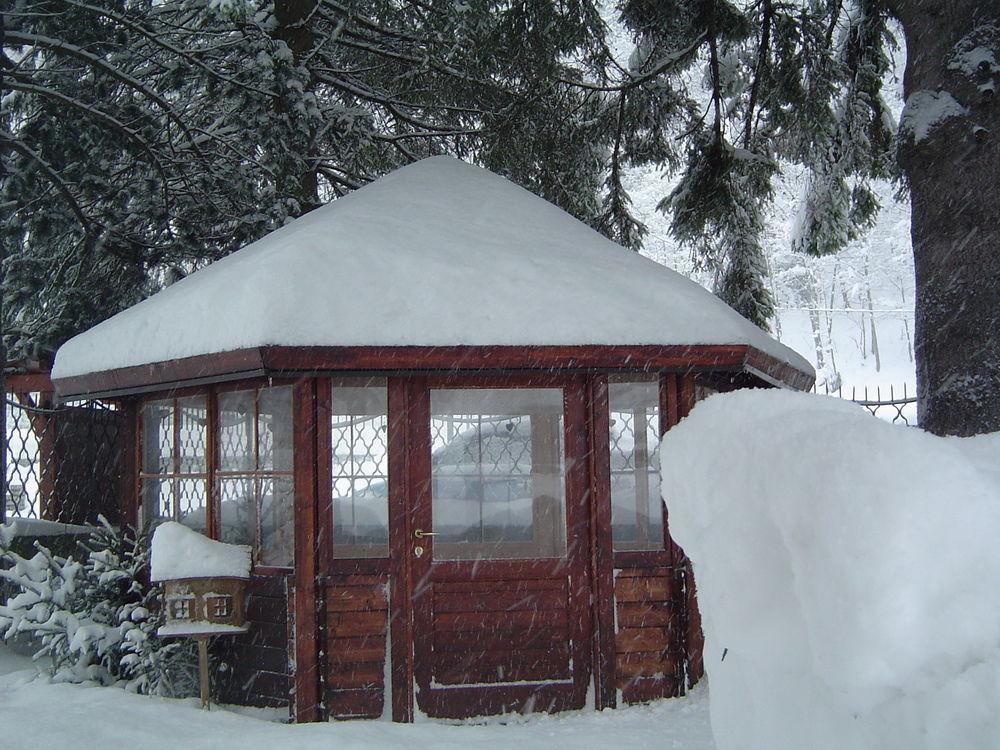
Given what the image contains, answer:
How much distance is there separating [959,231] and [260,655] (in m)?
5.24

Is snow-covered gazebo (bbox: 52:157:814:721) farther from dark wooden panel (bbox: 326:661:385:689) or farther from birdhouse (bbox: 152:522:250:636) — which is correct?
birdhouse (bbox: 152:522:250:636)

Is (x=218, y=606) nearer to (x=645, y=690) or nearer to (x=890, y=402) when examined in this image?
(x=645, y=690)

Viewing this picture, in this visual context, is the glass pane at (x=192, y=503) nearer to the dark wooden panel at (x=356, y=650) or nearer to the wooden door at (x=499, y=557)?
the dark wooden panel at (x=356, y=650)

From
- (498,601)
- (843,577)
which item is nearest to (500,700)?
(498,601)

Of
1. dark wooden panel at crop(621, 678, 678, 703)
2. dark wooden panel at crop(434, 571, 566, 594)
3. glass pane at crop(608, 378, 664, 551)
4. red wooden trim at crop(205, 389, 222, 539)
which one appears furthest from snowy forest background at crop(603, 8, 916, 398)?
red wooden trim at crop(205, 389, 222, 539)

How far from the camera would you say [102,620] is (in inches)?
247

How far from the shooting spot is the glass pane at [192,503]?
6337 millimetres

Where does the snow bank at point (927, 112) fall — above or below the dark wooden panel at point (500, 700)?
above

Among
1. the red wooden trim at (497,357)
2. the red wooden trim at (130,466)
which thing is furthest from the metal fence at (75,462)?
the red wooden trim at (497,357)

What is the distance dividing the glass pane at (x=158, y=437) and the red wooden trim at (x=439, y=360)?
59cm

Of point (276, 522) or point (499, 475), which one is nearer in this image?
point (276, 522)

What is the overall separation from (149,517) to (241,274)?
2266 millimetres

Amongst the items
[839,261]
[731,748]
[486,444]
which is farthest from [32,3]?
[839,261]

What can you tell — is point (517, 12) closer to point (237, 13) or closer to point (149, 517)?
point (237, 13)
